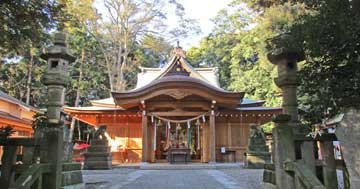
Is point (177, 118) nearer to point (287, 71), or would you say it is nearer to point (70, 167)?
point (70, 167)

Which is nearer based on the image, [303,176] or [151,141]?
[303,176]

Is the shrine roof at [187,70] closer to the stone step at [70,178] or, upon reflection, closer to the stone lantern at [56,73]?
the stone lantern at [56,73]

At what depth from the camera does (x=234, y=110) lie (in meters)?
15.6

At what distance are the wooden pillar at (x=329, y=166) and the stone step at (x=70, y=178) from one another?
4.11 metres

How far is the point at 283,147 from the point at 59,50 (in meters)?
4.75

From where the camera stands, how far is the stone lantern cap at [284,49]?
4.20 m

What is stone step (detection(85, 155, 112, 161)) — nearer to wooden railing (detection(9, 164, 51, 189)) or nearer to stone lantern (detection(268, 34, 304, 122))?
wooden railing (detection(9, 164, 51, 189))

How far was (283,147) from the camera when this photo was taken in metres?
4.23

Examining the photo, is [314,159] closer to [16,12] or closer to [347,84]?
[347,84]

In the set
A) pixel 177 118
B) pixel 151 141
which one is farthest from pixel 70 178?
pixel 177 118

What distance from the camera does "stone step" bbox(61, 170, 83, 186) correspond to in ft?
16.6

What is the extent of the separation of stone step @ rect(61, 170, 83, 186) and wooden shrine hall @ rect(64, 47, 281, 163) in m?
7.93

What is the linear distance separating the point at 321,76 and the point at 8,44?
5.82 metres

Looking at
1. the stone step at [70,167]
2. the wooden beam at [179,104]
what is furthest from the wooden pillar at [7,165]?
the wooden beam at [179,104]
